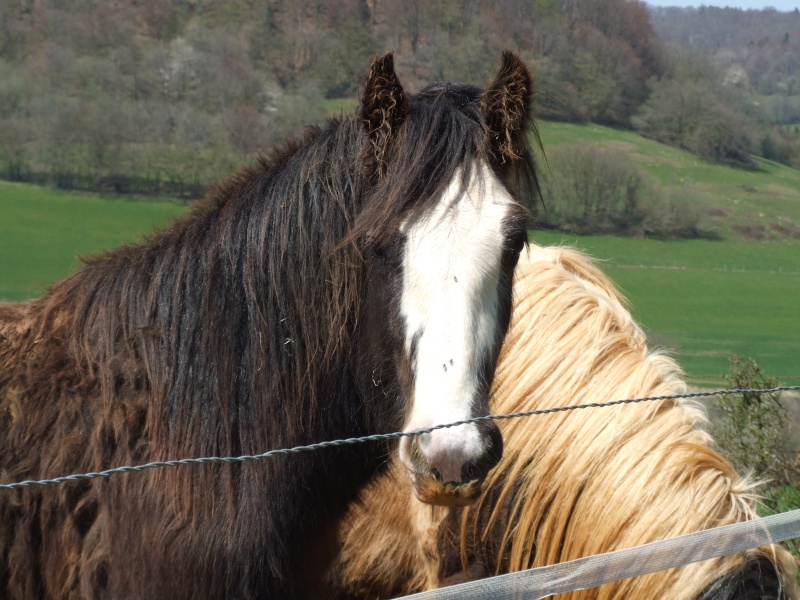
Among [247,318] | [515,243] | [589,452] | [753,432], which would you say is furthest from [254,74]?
[515,243]

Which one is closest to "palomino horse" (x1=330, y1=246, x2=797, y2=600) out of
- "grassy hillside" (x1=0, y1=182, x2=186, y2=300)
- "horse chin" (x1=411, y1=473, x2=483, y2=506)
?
"horse chin" (x1=411, y1=473, x2=483, y2=506)

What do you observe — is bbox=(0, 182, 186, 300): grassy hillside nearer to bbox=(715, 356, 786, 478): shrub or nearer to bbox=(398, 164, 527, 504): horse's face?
bbox=(715, 356, 786, 478): shrub

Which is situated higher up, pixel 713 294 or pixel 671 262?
pixel 671 262

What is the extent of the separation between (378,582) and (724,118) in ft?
225

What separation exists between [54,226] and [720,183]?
44822 millimetres

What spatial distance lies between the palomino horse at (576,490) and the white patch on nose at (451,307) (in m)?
0.75

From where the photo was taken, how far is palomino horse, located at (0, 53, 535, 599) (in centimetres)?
238

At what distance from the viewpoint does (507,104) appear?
2643 millimetres

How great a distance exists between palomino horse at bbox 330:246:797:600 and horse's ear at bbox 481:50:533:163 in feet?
3.65

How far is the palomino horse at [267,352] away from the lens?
2379 mm

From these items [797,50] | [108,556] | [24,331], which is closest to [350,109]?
[24,331]

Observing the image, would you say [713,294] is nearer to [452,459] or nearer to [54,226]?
[54,226]

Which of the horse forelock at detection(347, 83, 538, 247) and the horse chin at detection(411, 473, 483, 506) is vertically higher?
the horse forelock at detection(347, 83, 538, 247)

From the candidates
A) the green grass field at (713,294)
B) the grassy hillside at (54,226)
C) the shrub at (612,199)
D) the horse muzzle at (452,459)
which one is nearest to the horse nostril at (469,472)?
the horse muzzle at (452,459)
